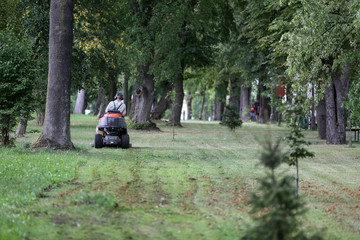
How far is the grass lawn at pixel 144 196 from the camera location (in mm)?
6445

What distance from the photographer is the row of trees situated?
15961 mm

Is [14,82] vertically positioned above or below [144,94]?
below

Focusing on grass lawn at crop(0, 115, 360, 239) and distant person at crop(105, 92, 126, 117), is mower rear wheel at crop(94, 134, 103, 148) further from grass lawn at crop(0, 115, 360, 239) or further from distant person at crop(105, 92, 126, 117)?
grass lawn at crop(0, 115, 360, 239)

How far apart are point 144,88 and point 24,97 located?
16559mm

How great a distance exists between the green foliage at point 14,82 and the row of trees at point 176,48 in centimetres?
14

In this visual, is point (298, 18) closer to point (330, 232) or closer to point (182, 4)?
point (330, 232)

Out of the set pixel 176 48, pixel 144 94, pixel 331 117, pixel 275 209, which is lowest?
pixel 275 209

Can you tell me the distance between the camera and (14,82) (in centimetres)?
1591

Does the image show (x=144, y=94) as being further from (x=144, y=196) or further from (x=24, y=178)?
(x=144, y=196)

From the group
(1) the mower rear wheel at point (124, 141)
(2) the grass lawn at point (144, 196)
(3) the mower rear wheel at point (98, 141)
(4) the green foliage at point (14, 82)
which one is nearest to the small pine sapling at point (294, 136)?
(2) the grass lawn at point (144, 196)

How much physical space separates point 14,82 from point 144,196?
8.99 meters

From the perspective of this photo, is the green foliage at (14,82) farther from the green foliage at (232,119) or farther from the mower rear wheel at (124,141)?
the green foliage at (232,119)

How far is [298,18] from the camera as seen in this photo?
1720 cm

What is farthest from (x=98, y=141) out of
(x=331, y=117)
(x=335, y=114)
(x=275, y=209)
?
(x=275, y=209)
